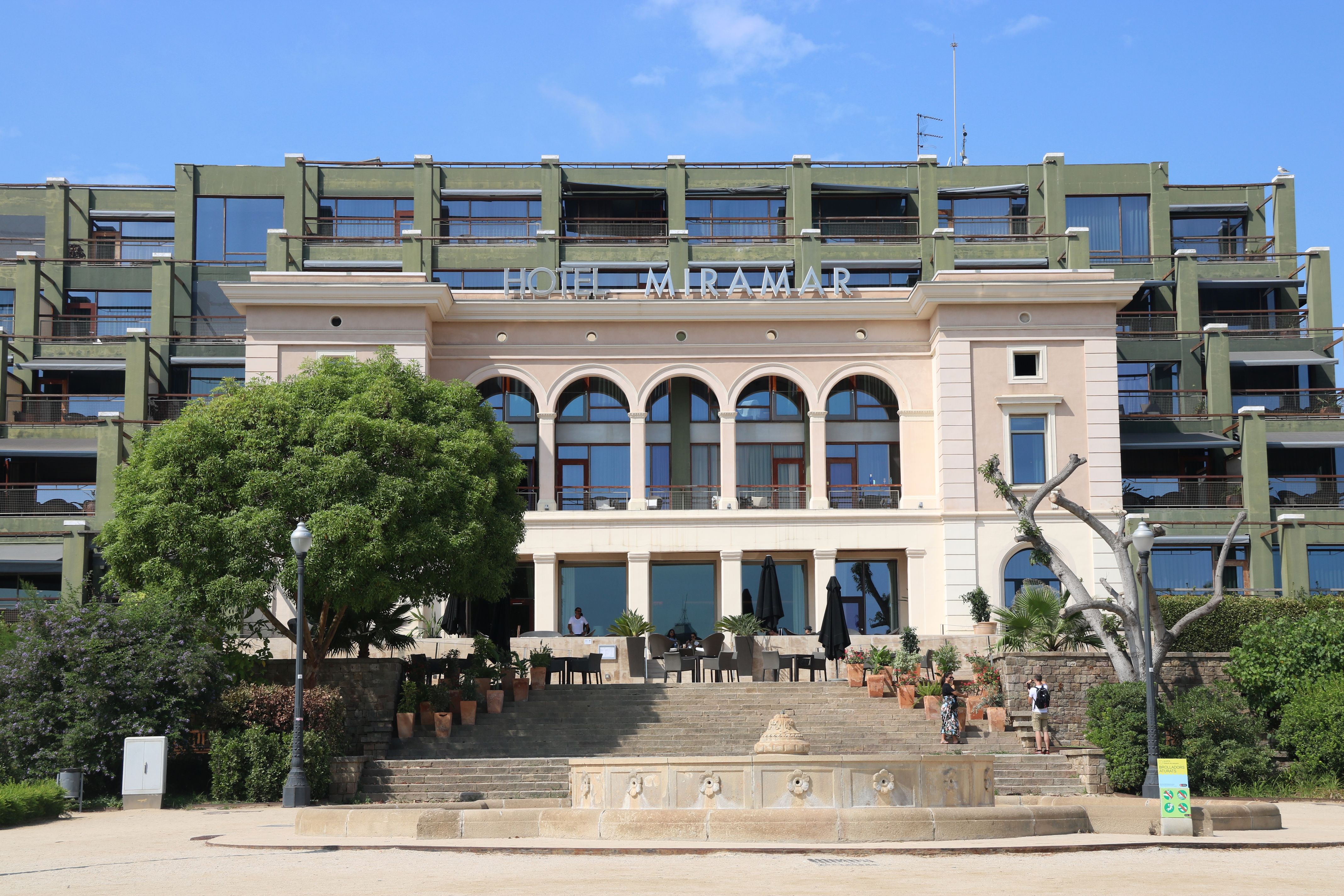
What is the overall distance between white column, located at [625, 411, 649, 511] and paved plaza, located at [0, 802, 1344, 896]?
2079cm

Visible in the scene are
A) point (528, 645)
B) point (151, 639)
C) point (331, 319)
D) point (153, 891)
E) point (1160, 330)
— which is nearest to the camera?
point (153, 891)

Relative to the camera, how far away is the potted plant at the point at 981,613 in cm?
3391

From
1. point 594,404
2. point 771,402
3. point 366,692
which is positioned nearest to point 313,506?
point 366,692

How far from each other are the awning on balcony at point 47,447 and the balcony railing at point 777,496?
67.8 feet

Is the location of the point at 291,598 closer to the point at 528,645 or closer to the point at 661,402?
the point at 528,645

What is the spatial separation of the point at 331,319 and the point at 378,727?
14.6 m

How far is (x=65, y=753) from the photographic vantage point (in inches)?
858

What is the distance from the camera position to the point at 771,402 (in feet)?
130

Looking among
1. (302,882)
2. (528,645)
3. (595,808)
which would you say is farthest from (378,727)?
(302,882)

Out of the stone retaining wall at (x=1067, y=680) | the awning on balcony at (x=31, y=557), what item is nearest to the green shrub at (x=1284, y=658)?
the stone retaining wall at (x=1067, y=680)

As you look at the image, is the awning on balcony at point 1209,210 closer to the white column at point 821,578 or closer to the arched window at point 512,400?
the white column at point 821,578

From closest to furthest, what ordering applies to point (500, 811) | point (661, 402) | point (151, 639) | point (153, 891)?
point (153, 891) < point (500, 811) < point (151, 639) < point (661, 402)

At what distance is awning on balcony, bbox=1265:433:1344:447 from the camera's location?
140 ft

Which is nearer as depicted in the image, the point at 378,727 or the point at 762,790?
the point at 762,790
